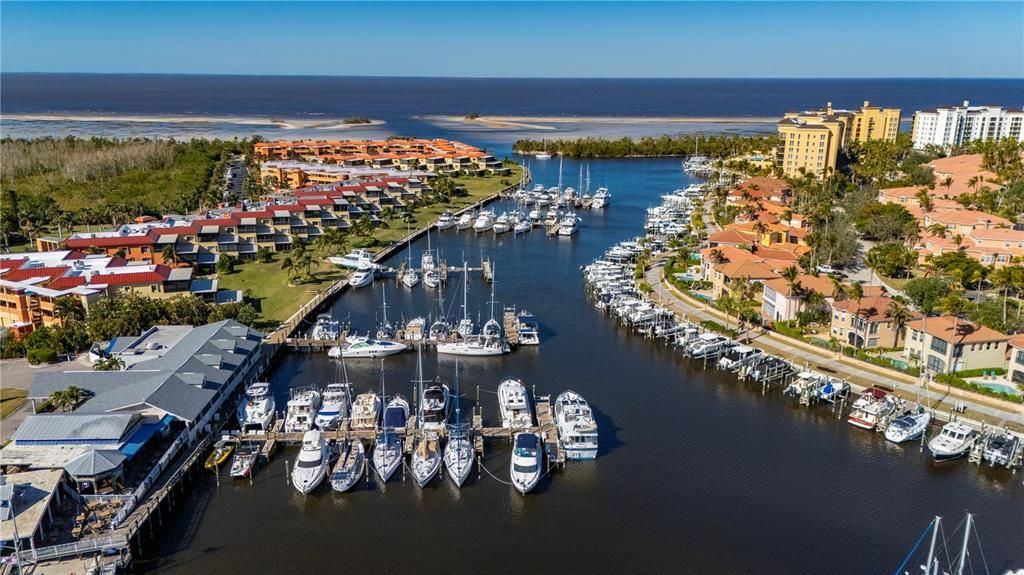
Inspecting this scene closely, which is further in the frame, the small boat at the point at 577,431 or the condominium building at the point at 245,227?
the condominium building at the point at 245,227

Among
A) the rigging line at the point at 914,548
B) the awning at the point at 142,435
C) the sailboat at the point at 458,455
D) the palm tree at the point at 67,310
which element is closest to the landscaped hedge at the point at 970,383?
Result: the rigging line at the point at 914,548

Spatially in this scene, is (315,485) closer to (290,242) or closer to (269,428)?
(269,428)

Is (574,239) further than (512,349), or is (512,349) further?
(574,239)

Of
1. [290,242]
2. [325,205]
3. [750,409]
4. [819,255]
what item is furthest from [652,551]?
[325,205]

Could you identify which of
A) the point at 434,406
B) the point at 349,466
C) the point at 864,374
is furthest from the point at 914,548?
the point at 349,466

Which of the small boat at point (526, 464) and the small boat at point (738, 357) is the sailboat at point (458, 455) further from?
the small boat at point (738, 357)

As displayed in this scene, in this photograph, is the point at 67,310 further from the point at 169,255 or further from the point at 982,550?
the point at 982,550
